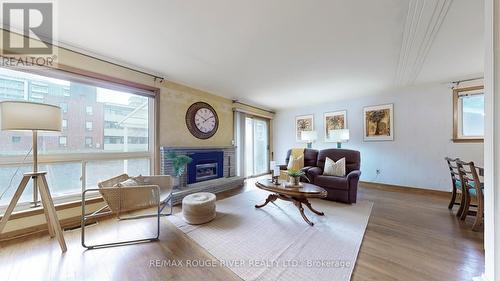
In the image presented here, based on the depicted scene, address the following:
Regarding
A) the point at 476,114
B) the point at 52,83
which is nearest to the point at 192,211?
the point at 52,83

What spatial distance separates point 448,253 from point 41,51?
5036mm

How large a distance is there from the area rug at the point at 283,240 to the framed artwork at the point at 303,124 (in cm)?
293

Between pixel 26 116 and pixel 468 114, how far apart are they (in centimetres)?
648

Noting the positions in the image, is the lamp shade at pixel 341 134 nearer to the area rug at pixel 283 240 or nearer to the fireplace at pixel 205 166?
the area rug at pixel 283 240

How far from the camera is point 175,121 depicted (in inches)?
142

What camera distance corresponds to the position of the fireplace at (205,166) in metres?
3.75

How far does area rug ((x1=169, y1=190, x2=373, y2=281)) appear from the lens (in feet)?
5.15

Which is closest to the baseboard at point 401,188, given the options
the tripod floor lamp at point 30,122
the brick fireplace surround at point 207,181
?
the brick fireplace surround at point 207,181

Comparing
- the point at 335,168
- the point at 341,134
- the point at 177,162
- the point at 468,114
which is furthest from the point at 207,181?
the point at 468,114

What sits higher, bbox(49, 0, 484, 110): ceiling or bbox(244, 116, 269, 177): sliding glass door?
bbox(49, 0, 484, 110): ceiling

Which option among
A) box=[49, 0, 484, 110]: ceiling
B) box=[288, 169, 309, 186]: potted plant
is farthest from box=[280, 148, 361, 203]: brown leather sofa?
box=[49, 0, 484, 110]: ceiling

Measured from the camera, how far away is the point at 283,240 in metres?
2.01

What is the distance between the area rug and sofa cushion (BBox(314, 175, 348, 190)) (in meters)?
0.35

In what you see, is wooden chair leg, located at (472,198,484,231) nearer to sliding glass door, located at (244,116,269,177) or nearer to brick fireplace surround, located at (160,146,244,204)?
brick fireplace surround, located at (160,146,244,204)
